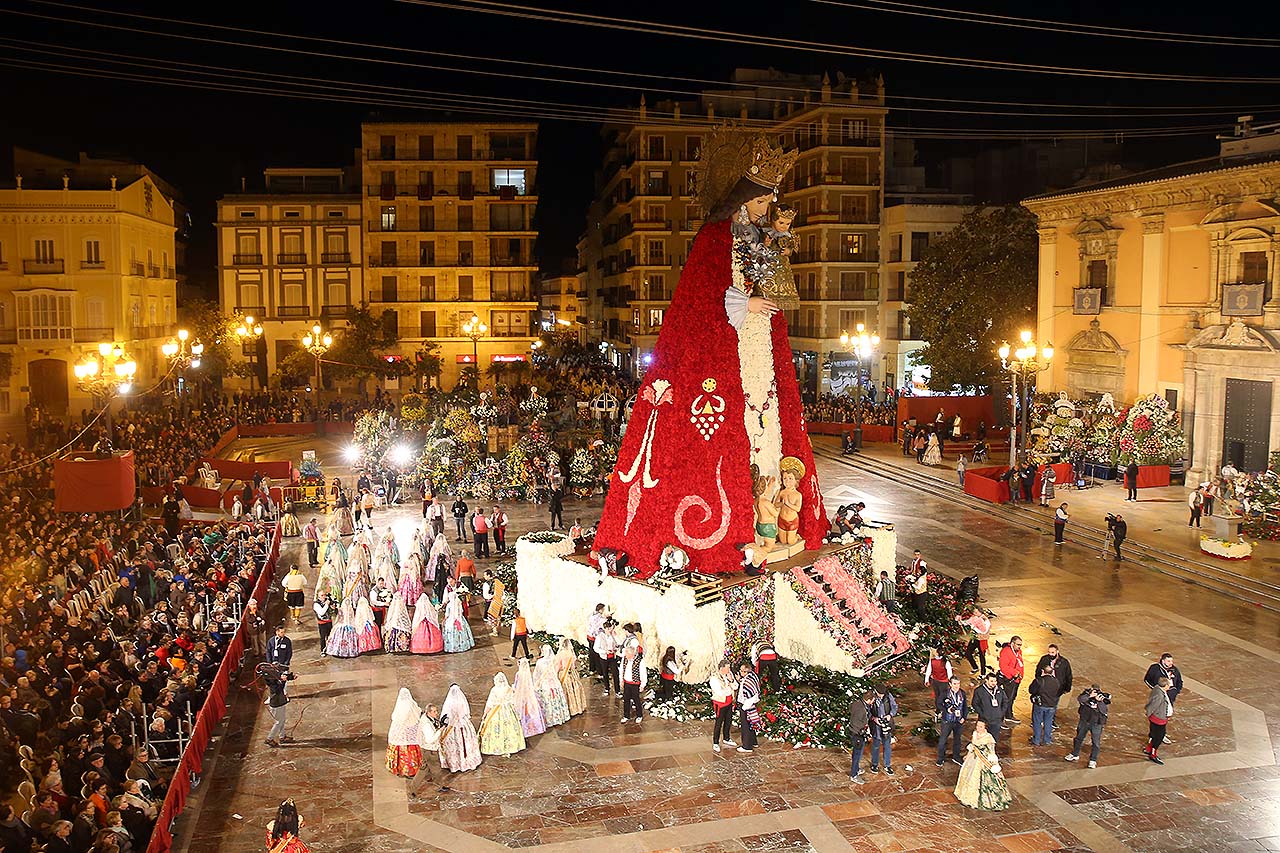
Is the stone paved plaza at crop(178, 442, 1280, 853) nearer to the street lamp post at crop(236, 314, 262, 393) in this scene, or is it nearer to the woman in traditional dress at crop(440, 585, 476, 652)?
the woman in traditional dress at crop(440, 585, 476, 652)

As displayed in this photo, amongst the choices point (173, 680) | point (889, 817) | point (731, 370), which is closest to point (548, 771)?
point (889, 817)

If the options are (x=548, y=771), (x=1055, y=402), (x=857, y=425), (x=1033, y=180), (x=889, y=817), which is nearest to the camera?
(x=889, y=817)

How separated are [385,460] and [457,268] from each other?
2848 centimetres

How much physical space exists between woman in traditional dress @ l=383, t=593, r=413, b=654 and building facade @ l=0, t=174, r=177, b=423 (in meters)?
34.9

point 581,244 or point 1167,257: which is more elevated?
point 581,244

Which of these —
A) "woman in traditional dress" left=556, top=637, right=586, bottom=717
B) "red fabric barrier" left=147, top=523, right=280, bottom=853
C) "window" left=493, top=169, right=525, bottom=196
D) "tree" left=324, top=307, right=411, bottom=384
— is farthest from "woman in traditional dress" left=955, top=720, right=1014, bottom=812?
"window" left=493, top=169, right=525, bottom=196

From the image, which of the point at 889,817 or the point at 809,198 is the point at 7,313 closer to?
the point at 809,198

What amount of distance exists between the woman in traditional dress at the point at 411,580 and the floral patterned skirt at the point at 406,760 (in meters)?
6.36

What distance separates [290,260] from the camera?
61.4 m

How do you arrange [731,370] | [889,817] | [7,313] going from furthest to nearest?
[7,313] → [731,370] → [889,817]

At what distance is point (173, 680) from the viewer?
50.1 ft

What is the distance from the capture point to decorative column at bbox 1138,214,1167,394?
3425 centimetres

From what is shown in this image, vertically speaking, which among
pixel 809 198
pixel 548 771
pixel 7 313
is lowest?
pixel 548 771

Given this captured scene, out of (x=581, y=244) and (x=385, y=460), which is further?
(x=581, y=244)
